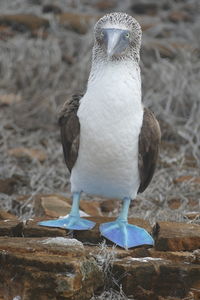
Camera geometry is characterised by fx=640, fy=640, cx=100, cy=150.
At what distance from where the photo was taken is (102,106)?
3170mm

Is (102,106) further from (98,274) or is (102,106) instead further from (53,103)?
(53,103)

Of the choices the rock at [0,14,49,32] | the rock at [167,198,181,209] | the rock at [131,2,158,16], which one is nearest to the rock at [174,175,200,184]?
the rock at [167,198,181,209]

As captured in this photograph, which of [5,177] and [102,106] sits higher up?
[102,106]

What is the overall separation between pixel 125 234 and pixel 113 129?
543 mm

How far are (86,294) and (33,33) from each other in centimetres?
571

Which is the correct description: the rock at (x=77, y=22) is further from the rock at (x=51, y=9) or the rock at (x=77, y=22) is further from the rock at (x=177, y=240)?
the rock at (x=177, y=240)

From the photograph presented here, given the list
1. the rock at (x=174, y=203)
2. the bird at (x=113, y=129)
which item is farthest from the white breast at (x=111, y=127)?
the rock at (x=174, y=203)

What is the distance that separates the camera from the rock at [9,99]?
6.56 meters

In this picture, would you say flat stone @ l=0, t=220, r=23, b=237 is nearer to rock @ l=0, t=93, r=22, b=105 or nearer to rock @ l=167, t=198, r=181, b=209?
rock @ l=167, t=198, r=181, b=209

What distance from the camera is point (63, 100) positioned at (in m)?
6.70

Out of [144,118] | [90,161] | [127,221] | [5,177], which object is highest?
[144,118]

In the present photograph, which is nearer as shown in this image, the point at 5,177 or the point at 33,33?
the point at 5,177

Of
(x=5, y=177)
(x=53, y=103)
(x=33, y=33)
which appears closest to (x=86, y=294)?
(x=5, y=177)

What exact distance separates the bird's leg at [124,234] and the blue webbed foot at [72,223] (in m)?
0.08
